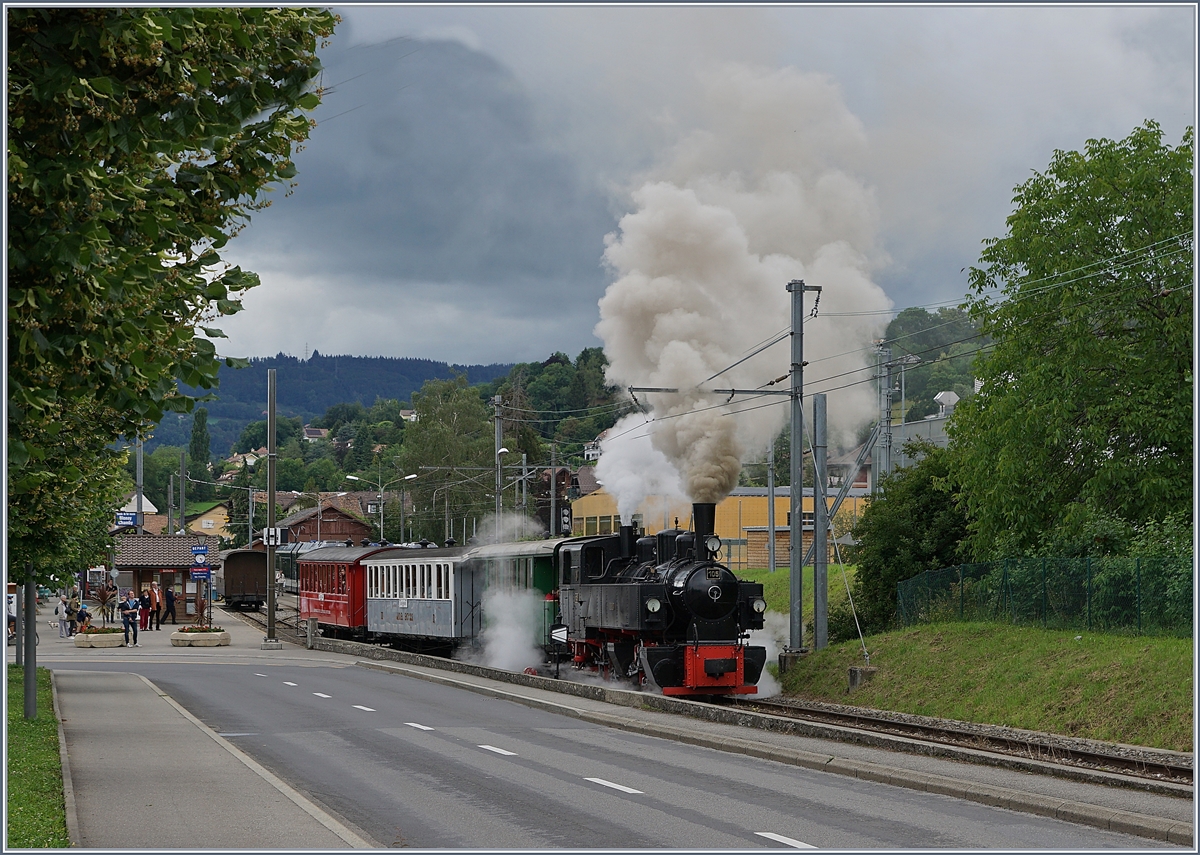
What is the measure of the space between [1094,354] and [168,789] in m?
17.6

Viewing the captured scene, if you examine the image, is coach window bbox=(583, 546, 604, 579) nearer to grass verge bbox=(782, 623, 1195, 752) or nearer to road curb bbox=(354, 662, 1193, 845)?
grass verge bbox=(782, 623, 1195, 752)

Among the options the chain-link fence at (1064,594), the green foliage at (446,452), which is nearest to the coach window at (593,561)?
the chain-link fence at (1064,594)

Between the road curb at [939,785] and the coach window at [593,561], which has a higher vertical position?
the coach window at [593,561]

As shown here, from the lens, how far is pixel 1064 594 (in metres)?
21.2

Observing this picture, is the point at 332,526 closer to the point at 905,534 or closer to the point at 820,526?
the point at 905,534

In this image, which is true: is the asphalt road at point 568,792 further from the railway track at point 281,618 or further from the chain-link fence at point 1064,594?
the railway track at point 281,618

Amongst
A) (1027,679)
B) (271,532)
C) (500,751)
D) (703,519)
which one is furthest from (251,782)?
(271,532)

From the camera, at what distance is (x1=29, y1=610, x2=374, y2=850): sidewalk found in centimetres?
967

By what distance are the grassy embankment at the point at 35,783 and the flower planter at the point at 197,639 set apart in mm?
20121

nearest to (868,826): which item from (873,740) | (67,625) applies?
(873,740)

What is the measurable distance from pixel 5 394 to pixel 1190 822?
9.12 metres

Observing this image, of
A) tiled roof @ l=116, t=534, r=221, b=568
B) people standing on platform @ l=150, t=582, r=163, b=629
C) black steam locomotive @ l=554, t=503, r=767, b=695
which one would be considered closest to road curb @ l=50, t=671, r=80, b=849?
black steam locomotive @ l=554, t=503, r=767, b=695

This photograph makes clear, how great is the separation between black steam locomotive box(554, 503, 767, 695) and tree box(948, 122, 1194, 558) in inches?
220

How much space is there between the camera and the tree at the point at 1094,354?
22.3 metres
